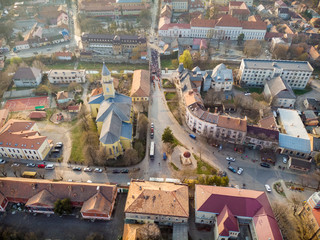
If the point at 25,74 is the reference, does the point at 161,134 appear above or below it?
below

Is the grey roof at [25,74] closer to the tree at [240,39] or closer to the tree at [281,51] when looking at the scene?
the tree at [240,39]

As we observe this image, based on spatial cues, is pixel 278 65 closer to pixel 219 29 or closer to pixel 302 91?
pixel 302 91

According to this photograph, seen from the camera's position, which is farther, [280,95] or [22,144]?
[280,95]

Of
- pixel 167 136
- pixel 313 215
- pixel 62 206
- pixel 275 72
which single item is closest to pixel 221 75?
pixel 275 72

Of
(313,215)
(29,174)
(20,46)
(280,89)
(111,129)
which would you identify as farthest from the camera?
(20,46)

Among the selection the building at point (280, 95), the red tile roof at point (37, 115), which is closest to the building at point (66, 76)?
the red tile roof at point (37, 115)

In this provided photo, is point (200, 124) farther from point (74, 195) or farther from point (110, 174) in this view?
point (74, 195)
